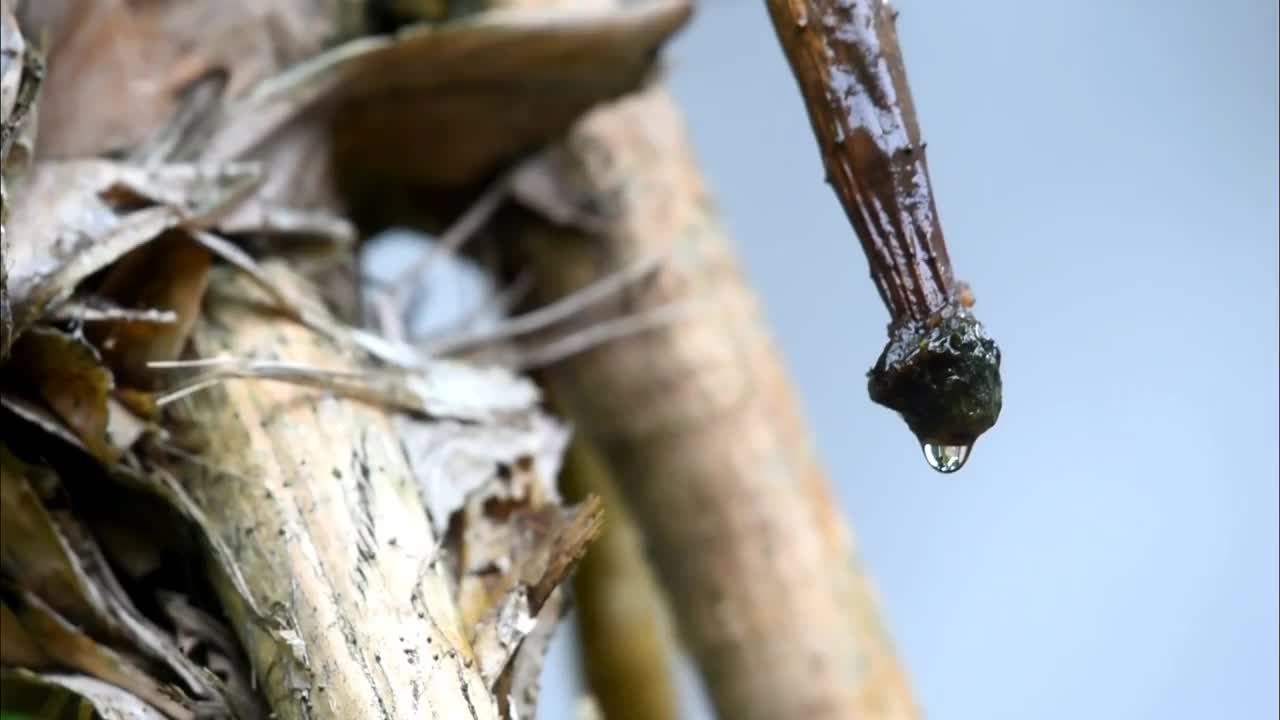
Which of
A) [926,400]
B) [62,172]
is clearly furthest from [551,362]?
[926,400]

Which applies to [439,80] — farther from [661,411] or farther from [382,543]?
[382,543]

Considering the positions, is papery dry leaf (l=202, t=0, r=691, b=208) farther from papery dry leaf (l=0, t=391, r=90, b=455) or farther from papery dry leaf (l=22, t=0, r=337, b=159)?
papery dry leaf (l=0, t=391, r=90, b=455)

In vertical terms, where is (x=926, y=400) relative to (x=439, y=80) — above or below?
below

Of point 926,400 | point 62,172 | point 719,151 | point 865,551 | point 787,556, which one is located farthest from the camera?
point 719,151

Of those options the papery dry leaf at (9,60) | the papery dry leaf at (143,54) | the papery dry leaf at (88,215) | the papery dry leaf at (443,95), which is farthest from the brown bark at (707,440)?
the papery dry leaf at (9,60)

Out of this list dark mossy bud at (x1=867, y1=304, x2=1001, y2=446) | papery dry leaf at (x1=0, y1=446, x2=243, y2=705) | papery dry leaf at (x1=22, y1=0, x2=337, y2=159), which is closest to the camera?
dark mossy bud at (x1=867, y1=304, x2=1001, y2=446)

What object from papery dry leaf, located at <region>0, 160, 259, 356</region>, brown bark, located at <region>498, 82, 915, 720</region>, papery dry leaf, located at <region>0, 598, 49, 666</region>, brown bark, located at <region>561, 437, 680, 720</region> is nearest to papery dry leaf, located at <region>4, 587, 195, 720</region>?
papery dry leaf, located at <region>0, 598, 49, 666</region>

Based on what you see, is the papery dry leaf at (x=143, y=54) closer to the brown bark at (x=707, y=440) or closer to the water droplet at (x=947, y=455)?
the brown bark at (x=707, y=440)
